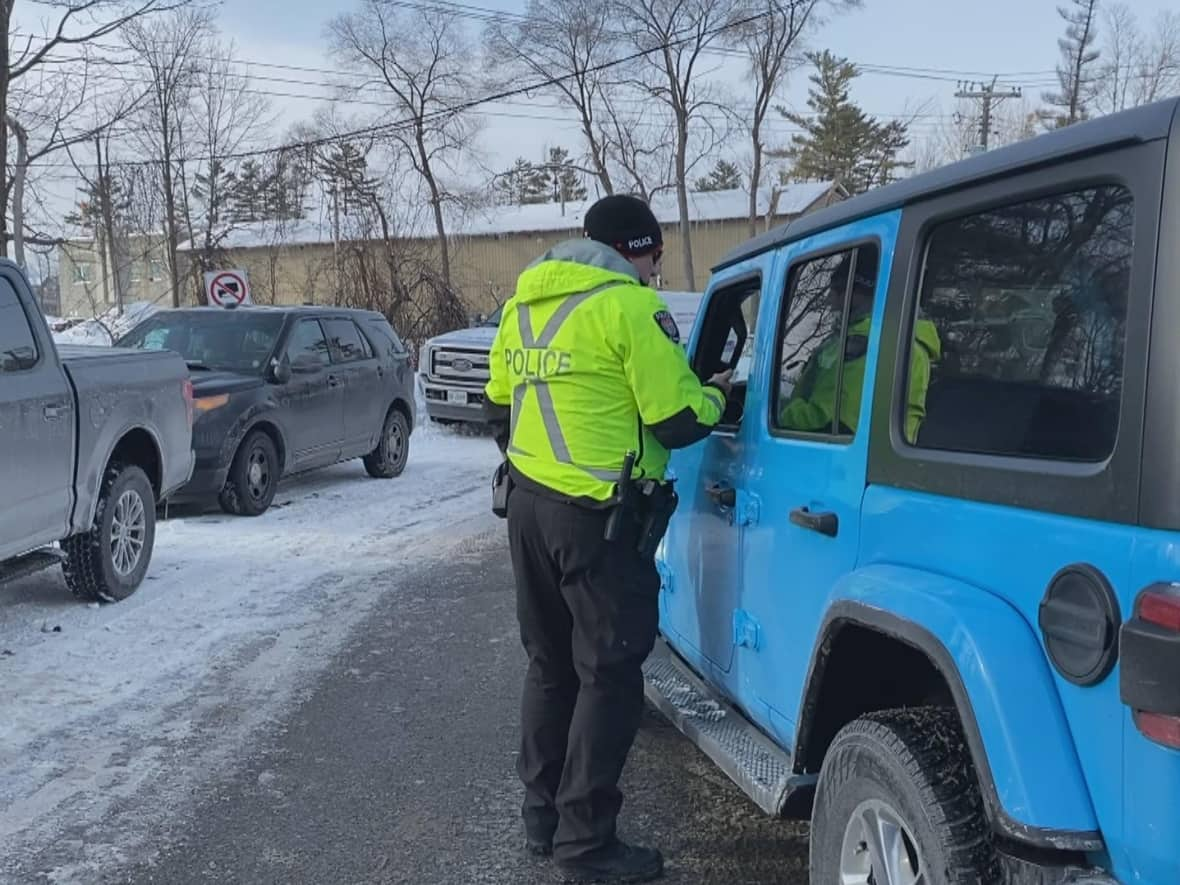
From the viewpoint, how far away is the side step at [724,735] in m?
2.96

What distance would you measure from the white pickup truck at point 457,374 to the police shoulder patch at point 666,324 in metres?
11.2

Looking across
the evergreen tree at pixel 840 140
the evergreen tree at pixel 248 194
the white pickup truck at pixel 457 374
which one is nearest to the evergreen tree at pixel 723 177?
the evergreen tree at pixel 840 140

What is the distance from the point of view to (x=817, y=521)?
9.55 ft

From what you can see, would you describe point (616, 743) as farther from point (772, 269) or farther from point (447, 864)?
point (772, 269)

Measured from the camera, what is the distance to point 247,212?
48.5 m

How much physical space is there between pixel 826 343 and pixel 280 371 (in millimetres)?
7591

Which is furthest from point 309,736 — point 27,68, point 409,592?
point 27,68

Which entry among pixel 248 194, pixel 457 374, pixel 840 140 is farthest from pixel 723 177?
pixel 457 374

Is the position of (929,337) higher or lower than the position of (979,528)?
higher

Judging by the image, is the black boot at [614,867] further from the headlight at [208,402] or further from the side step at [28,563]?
the headlight at [208,402]

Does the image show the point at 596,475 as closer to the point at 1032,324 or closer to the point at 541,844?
the point at 541,844

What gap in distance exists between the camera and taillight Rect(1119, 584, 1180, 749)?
5.78 feet

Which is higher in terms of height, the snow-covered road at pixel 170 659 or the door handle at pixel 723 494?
the door handle at pixel 723 494

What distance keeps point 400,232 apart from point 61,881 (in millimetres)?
30276
